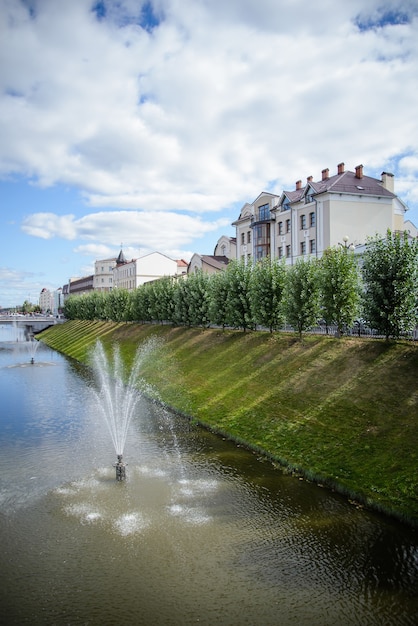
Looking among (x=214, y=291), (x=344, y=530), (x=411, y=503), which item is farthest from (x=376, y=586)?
(x=214, y=291)

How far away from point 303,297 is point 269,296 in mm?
5564

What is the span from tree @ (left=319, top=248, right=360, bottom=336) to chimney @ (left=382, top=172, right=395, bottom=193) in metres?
34.6

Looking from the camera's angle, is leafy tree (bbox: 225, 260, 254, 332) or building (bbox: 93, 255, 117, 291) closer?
leafy tree (bbox: 225, 260, 254, 332)

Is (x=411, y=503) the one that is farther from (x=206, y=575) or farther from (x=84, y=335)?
(x=84, y=335)

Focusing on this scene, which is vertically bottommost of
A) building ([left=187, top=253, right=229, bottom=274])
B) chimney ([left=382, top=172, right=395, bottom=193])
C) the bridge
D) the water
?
the water

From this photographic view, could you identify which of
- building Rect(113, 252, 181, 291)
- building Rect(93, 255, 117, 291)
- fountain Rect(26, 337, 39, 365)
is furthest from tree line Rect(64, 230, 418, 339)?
building Rect(93, 255, 117, 291)

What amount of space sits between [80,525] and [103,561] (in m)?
2.68

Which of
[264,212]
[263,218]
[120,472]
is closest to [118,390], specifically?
[120,472]

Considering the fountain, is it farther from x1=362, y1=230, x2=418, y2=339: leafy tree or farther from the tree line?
x1=362, y1=230, x2=418, y2=339: leafy tree

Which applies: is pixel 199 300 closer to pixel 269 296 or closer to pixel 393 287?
pixel 269 296

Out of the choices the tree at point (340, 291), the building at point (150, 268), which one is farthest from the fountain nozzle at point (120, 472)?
the building at point (150, 268)

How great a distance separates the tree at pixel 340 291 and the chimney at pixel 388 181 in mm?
34555

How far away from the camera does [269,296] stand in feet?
136

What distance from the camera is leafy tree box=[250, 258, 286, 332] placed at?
41.0 m
